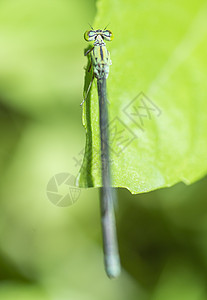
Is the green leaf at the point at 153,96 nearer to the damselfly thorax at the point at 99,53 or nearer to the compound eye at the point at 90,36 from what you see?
the damselfly thorax at the point at 99,53

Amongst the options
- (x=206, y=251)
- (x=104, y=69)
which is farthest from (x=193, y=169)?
(x=206, y=251)

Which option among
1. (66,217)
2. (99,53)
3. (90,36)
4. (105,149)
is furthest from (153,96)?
(66,217)

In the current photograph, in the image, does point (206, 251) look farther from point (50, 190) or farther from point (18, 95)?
point (18, 95)

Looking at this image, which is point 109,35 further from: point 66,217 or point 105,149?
point 66,217

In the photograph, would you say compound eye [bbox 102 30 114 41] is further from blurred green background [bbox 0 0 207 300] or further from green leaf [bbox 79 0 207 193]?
blurred green background [bbox 0 0 207 300]

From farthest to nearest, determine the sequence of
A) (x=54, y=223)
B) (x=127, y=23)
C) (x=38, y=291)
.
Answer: (x=54, y=223) < (x=38, y=291) < (x=127, y=23)

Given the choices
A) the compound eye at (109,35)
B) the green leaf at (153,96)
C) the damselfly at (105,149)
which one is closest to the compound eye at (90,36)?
the damselfly at (105,149)
